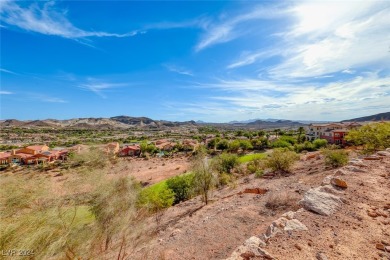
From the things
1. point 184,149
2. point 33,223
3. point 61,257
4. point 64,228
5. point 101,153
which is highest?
point 101,153

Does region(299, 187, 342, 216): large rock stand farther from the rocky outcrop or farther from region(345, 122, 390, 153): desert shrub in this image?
region(345, 122, 390, 153): desert shrub

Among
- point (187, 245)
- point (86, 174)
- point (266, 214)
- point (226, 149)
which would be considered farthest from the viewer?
point (226, 149)

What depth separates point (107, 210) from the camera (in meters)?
8.41

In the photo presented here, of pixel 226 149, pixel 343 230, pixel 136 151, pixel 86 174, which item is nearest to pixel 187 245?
pixel 86 174

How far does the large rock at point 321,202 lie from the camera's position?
321 inches

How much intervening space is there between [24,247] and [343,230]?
7.90 m

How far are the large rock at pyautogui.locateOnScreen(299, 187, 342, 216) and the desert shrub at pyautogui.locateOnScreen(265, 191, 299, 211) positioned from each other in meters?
1.48

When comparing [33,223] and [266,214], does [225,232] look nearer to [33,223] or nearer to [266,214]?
[266,214]

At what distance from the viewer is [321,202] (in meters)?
8.60

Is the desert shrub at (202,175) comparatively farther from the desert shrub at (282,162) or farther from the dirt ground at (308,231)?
the desert shrub at (282,162)

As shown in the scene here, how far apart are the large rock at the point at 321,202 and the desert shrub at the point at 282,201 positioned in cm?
148

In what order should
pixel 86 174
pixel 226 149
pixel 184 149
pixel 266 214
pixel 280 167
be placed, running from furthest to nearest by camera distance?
1. pixel 184 149
2. pixel 226 149
3. pixel 280 167
4. pixel 266 214
5. pixel 86 174

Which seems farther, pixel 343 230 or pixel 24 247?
pixel 343 230

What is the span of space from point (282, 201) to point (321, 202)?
9.75ft
